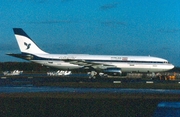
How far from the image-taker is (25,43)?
320 ft

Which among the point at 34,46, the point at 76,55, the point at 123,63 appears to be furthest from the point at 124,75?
the point at 34,46

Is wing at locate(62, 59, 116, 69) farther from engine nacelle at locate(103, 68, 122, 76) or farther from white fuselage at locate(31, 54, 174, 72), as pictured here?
engine nacelle at locate(103, 68, 122, 76)

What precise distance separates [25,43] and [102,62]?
18.5m

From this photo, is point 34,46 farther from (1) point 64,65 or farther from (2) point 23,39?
(1) point 64,65

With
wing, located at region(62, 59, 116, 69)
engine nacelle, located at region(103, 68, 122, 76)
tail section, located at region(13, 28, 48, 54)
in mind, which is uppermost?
tail section, located at region(13, 28, 48, 54)

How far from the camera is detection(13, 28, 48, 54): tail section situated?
97000 millimetres

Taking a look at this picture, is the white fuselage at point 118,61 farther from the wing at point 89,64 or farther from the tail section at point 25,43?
the tail section at point 25,43

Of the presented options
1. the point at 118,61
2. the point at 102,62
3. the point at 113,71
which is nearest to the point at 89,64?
the point at 102,62

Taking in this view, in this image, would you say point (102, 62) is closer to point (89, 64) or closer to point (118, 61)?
point (89, 64)

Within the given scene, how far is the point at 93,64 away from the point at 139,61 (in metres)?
9.77

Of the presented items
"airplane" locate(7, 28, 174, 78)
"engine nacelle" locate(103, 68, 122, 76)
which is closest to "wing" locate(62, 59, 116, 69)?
"airplane" locate(7, 28, 174, 78)

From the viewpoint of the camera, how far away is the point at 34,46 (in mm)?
97562

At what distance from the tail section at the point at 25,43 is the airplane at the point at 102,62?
3.23 ft

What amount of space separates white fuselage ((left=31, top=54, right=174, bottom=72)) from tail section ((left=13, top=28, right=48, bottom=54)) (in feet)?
12.6
